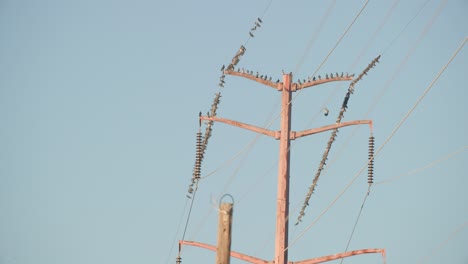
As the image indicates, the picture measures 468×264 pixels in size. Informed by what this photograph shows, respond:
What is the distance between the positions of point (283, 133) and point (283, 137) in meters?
0.15

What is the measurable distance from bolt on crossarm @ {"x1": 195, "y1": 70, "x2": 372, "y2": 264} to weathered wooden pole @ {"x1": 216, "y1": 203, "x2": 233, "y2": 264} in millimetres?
12810

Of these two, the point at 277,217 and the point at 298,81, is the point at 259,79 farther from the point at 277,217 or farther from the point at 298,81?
the point at 277,217

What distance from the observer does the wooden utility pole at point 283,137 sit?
1218 inches

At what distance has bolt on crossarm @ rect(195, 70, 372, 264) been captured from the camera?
30906 mm

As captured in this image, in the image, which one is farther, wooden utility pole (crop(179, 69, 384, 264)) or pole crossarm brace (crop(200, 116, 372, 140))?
pole crossarm brace (crop(200, 116, 372, 140))

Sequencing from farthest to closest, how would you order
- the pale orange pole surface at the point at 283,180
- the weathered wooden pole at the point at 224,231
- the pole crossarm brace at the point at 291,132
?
the pole crossarm brace at the point at 291,132 → the pale orange pole surface at the point at 283,180 → the weathered wooden pole at the point at 224,231

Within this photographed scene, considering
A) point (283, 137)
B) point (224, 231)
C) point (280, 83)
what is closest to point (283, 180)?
point (283, 137)

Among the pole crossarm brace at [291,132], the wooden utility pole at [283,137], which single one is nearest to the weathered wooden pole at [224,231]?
the wooden utility pole at [283,137]

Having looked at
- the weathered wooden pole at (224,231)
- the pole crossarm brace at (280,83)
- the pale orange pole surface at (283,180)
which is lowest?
the weathered wooden pole at (224,231)

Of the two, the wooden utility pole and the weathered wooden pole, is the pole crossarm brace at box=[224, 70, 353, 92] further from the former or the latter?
the weathered wooden pole

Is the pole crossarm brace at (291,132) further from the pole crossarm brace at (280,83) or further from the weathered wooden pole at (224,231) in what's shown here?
the weathered wooden pole at (224,231)

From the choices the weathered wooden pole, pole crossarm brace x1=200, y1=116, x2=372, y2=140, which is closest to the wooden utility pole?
pole crossarm brace x1=200, y1=116, x2=372, y2=140

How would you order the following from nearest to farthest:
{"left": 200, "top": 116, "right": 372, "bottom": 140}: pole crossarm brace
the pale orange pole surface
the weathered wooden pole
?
the weathered wooden pole → the pale orange pole surface → {"left": 200, "top": 116, "right": 372, "bottom": 140}: pole crossarm brace

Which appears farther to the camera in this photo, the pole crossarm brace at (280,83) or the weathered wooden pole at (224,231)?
the pole crossarm brace at (280,83)
